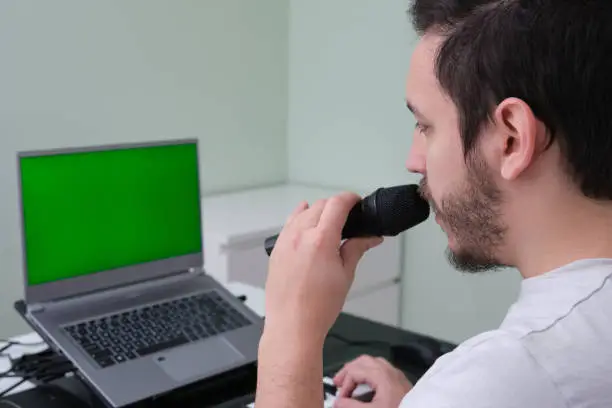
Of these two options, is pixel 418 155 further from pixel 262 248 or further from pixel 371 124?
pixel 371 124

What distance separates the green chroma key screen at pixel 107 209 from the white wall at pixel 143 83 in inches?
29.1

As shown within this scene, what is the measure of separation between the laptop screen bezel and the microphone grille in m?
0.53

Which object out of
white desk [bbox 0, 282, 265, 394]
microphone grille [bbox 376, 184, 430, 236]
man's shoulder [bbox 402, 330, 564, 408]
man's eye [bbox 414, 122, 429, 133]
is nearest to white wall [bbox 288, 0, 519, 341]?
white desk [bbox 0, 282, 265, 394]

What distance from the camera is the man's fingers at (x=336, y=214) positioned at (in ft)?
2.96

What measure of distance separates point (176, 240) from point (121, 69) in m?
0.90

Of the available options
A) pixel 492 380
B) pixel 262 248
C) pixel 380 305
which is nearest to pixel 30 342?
pixel 262 248

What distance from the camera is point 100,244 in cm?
127

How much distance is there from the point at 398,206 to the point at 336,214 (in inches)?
3.5

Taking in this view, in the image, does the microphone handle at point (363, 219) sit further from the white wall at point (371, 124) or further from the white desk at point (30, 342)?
the white wall at point (371, 124)

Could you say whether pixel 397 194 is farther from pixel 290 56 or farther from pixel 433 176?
pixel 290 56

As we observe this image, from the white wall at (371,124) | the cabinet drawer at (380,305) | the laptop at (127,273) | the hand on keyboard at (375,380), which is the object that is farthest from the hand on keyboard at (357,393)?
the white wall at (371,124)

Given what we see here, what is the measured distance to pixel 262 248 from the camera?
6.60 feet

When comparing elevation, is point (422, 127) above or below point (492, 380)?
above

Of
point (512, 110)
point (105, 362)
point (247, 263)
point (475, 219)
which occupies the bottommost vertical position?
point (247, 263)
